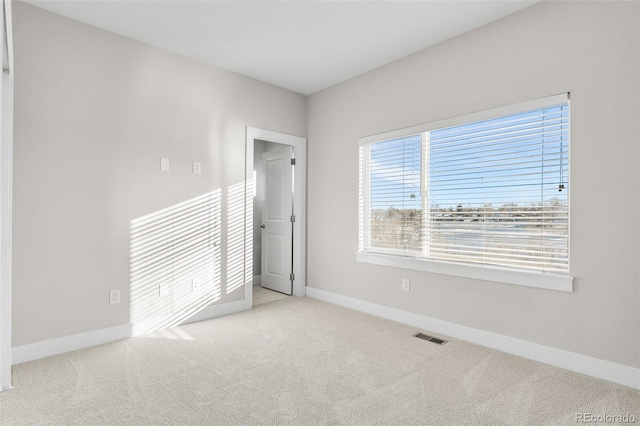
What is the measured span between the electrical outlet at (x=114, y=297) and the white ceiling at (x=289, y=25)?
2341 mm

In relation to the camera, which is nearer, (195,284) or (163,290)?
(163,290)

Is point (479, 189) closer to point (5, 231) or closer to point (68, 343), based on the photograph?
point (5, 231)

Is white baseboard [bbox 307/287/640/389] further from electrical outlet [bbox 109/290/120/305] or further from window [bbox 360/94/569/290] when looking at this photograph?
electrical outlet [bbox 109/290/120/305]

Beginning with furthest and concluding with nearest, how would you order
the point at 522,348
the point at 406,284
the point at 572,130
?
the point at 406,284 < the point at 522,348 < the point at 572,130

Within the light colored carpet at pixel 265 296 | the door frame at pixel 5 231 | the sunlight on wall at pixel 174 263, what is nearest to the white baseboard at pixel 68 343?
the sunlight on wall at pixel 174 263

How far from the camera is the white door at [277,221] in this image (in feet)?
15.9

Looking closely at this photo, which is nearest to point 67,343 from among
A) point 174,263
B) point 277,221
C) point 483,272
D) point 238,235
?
point 174,263

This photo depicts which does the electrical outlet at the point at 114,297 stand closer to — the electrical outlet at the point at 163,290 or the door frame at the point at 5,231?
the electrical outlet at the point at 163,290

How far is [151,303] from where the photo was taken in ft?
11.0

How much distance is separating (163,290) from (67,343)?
33.1 inches

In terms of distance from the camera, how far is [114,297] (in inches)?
123

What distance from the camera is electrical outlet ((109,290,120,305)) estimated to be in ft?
10.2

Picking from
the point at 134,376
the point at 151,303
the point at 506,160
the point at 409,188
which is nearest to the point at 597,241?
the point at 506,160

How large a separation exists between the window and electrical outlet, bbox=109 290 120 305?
2.59 meters
